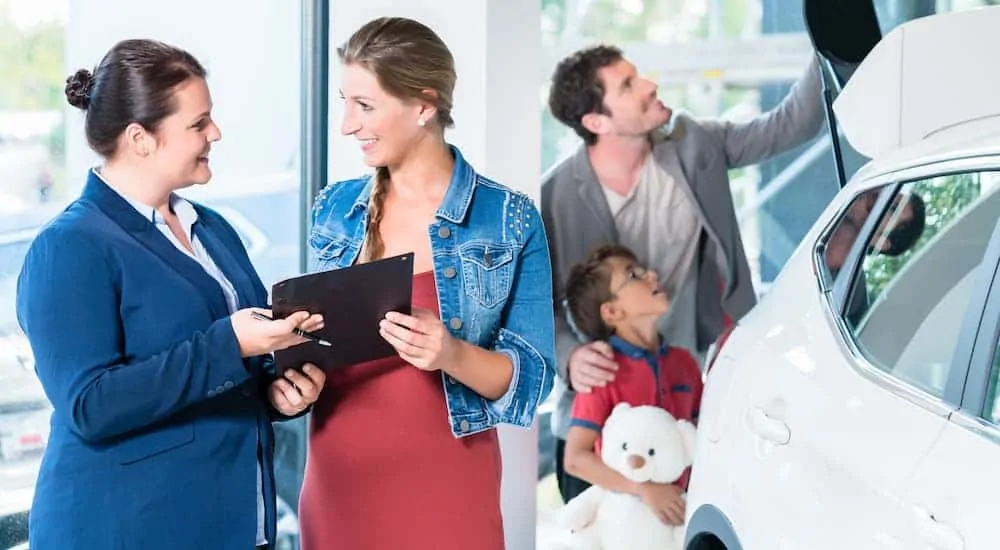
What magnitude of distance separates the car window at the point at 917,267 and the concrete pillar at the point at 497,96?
152 cm

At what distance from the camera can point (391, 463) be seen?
241 centimetres

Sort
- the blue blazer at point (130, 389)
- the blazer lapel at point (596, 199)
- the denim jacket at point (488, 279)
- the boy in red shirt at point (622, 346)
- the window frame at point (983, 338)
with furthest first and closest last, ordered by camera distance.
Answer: the blazer lapel at point (596, 199) → the boy in red shirt at point (622, 346) → the denim jacket at point (488, 279) → the blue blazer at point (130, 389) → the window frame at point (983, 338)

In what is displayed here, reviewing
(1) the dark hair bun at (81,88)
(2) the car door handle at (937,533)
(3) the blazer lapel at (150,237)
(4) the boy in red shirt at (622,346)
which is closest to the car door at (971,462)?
(2) the car door handle at (937,533)

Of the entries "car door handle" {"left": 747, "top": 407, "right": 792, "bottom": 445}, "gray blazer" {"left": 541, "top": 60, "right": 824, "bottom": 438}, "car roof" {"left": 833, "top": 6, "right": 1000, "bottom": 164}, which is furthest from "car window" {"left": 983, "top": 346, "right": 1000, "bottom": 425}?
"gray blazer" {"left": 541, "top": 60, "right": 824, "bottom": 438}

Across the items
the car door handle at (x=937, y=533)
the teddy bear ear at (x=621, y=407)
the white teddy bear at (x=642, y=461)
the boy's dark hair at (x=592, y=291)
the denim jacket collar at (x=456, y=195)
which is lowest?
the white teddy bear at (x=642, y=461)

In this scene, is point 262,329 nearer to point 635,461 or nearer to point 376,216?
point 376,216

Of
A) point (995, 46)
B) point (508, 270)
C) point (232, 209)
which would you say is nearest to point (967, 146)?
point (995, 46)

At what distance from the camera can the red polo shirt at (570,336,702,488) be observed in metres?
3.96

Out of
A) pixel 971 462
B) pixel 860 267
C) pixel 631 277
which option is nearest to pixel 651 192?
pixel 631 277

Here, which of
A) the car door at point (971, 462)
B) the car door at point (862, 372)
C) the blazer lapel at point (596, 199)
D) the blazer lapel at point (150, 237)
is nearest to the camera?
the car door at point (971, 462)

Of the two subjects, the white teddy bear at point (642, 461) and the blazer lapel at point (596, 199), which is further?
the blazer lapel at point (596, 199)

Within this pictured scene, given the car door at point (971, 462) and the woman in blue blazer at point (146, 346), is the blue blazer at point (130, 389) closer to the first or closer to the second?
the woman in blue blazer at point (146, 346)

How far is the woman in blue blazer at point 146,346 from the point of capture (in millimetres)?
2043

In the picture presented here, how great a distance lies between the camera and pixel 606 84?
170 inches
